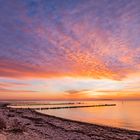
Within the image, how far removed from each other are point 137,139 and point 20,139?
46.5 ft

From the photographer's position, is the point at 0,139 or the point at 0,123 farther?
the point at 0,123

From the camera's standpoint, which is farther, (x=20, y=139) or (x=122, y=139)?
(x=122, y=139)

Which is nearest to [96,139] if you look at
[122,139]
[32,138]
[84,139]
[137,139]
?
[84,139]

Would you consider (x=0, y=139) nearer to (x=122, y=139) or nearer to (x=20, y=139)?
(x=20, y=139)

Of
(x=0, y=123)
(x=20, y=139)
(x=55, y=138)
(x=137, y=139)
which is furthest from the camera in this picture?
(x=137, y=139)

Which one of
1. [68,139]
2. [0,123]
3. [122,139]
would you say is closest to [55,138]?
[68,139]

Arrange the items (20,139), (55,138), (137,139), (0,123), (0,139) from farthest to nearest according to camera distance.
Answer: (137,139) < (0,123) < (55,138) < (20,139) < (0,139)

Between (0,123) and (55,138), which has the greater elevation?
(0,123)

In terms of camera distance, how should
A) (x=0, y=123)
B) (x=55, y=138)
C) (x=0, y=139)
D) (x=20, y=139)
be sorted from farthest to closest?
(x=0, y=123) < (x=55, y=138) < (x=20, y=139) < (x=0, y=139)

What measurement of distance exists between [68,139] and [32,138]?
4.18 meters

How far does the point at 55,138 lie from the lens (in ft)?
71.5

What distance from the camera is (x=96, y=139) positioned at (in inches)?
937

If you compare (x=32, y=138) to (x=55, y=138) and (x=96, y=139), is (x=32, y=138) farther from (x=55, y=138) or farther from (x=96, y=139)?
(x=96, y=139)

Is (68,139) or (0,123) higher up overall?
(0,123)
